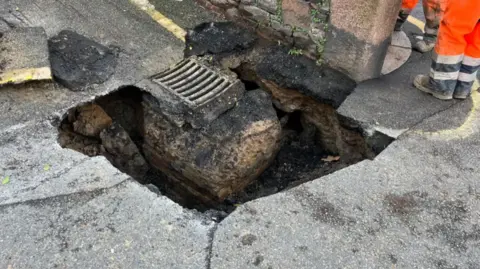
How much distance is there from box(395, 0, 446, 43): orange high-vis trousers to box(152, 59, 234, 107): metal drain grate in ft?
5.69

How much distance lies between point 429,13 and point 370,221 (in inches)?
98.4

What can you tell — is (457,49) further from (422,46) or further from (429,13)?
(429,13)

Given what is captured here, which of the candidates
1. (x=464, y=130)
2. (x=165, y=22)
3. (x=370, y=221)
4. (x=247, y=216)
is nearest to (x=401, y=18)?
(x=464, y=130)

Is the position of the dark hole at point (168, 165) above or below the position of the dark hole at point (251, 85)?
below

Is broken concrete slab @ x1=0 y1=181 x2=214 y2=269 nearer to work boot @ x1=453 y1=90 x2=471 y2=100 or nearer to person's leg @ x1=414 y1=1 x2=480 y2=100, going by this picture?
person's leg @ x1=414 y1=1 x2=480 y2=100

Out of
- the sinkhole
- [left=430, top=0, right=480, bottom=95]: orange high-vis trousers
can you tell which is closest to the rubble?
the sinkhole

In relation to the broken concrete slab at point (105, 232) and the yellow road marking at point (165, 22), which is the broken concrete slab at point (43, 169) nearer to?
the broken concrete slab at point (105, 232)

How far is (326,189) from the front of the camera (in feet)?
10.2

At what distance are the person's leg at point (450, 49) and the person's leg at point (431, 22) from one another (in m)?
0.63

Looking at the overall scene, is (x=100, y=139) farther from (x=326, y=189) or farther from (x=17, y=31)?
(x=326, y=189)

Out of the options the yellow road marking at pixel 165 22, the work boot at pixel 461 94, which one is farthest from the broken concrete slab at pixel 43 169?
the work boot at pixel 461 94

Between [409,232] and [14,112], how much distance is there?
282 cm

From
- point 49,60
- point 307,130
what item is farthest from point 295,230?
point 49,60

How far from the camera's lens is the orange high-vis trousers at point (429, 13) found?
14.5 ft
